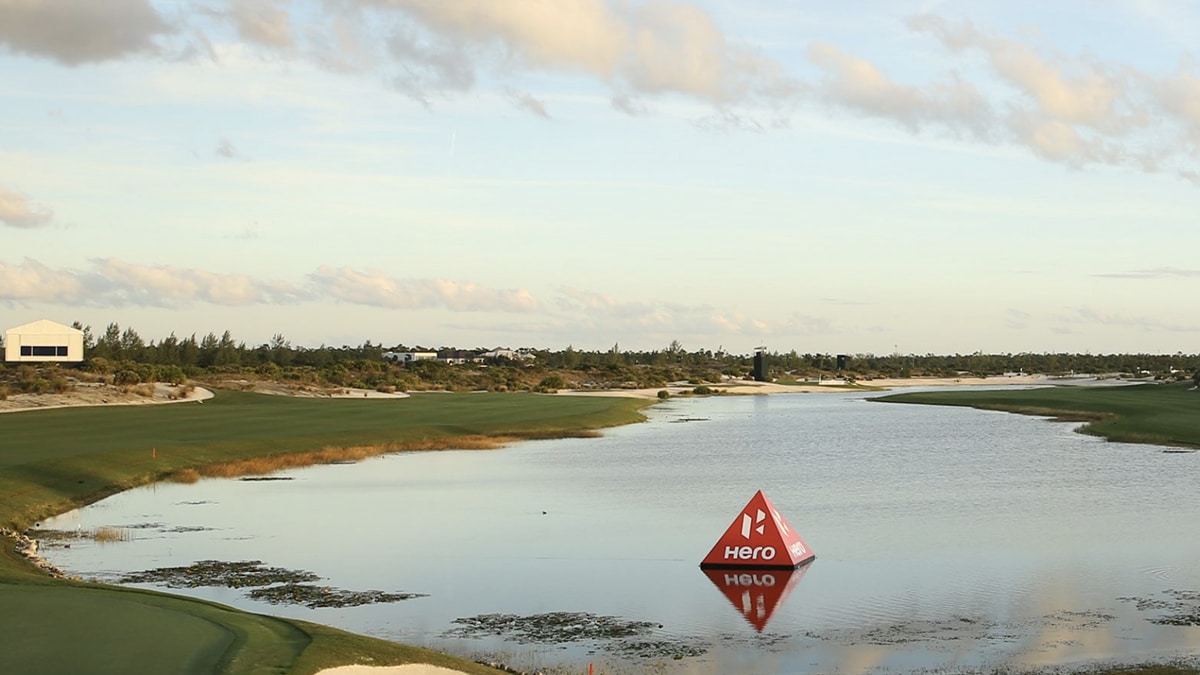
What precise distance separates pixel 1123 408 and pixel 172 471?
61.6 metres

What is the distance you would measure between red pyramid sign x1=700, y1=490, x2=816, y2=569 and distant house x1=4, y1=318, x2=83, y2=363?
9408 cm

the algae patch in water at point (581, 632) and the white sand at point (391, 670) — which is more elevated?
the white sand at point (391, 670)

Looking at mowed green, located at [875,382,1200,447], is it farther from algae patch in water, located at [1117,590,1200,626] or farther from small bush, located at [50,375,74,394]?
small bush, located at [50,375,74,394]

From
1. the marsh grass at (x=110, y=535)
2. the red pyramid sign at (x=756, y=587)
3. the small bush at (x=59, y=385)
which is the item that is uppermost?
the small bush at (x=59, y=385)

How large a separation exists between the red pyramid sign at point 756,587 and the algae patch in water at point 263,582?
5781mm

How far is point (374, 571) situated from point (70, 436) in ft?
101

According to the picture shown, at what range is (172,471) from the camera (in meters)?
45.7

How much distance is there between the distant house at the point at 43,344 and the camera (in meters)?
107

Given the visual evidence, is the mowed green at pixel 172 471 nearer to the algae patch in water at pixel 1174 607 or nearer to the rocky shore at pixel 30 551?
the rocky shore at pixel 30 551

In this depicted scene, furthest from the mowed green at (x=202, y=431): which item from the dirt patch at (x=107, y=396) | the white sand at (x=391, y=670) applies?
the white sand at (x=391, y=670)

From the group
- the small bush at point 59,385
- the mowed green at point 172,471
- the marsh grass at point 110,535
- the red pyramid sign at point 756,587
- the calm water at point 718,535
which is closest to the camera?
the mowed green at point 172,471

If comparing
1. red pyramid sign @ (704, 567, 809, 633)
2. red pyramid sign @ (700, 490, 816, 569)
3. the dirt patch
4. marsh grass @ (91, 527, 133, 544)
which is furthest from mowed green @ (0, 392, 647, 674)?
red pyramid sign @ (700, 490, 816, 569)

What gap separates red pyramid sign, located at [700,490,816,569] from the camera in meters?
25.8

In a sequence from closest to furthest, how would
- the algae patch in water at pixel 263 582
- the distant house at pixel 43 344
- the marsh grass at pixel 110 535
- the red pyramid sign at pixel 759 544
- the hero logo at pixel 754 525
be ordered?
the algae patch in water at pixel 263 582, the red pyramid sign at pixel 759 544, the hero logo at pixel 754 525, the marsh grass at pixel 110 535, the distant house at pixel 43 344
